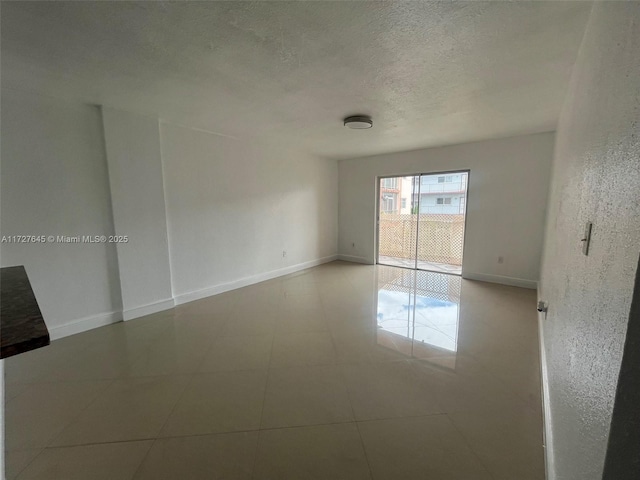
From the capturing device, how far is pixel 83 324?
2.77m

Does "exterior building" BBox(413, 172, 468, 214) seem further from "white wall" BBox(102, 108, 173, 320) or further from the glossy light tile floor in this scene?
"white wall" BBox(102, 108, 173, 320)

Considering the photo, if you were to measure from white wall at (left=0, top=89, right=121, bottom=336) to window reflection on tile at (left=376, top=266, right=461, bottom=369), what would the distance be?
311cm

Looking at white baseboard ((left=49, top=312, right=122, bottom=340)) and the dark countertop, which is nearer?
the dark countertop

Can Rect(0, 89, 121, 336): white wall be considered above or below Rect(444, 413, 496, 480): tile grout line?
above

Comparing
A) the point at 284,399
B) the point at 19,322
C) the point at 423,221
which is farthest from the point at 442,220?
the point at 19,322

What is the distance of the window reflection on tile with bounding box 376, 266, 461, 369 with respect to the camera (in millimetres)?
2410

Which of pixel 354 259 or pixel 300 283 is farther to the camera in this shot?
pixel 354 259

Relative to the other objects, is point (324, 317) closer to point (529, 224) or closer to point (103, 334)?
point (103, 334)

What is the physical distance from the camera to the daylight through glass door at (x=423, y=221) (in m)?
4.97

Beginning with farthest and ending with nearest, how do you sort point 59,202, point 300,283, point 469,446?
1. point 300,283
2. point 59,202
3. point 469,446

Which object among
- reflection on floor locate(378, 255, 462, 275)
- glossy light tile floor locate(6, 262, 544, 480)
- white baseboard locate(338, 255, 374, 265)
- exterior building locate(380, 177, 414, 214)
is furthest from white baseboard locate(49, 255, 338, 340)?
exterior building locate(380, 177, 414, 214)

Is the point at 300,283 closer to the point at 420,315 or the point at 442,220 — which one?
the point at 420,315

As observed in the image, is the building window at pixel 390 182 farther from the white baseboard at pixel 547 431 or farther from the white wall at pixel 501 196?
the white baseboard at pixel 547 431

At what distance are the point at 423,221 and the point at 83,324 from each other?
5.39m
